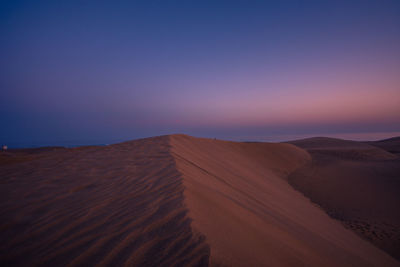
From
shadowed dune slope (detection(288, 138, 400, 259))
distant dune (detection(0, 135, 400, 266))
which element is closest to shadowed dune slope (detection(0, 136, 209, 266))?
distant dune (detection(0, 135, 400, 266))

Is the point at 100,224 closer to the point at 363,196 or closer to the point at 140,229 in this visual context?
the point at 140,229

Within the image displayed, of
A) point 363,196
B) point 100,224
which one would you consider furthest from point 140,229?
point 363,196

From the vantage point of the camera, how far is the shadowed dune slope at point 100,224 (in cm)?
140

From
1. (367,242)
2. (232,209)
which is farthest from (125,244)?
(367,242)

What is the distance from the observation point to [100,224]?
6.13ft

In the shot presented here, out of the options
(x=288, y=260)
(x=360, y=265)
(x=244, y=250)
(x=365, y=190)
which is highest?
(x=244, y=250)

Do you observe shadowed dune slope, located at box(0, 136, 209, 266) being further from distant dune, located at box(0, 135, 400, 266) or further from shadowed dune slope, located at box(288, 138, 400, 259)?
shadowed dune slope, located at box(288, 138, 400, 259)

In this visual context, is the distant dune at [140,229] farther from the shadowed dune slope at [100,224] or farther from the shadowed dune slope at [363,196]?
the shadowed dune slope at [363,196]

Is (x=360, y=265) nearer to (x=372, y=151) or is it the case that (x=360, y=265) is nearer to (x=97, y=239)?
(x=97, y=239)

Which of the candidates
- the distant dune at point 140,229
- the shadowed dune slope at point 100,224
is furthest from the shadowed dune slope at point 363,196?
the shadowed dune slope at point 100,224

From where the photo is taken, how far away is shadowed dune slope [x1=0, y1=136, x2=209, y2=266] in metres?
1.40

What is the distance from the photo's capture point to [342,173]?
30.6ft

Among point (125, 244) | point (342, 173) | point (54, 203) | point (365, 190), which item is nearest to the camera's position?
point (125, 244)

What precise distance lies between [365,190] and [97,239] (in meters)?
9.40
